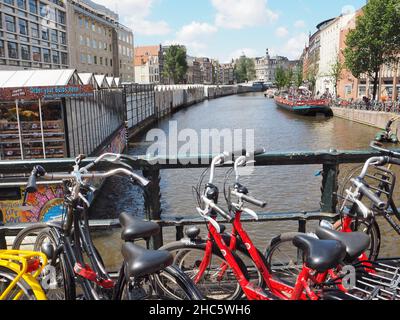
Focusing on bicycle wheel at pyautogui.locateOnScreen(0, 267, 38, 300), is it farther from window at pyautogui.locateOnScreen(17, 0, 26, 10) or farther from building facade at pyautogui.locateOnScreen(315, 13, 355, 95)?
building facade at pyautogui.locateOnScreen(315, 13, 355, 95)

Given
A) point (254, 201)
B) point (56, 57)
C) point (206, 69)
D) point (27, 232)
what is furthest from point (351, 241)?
point (206, 69)

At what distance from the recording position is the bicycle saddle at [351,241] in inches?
104

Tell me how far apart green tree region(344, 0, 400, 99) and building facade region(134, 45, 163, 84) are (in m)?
75.6

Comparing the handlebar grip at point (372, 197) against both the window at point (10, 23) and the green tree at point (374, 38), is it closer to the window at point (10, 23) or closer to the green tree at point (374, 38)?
the green tree at point (374, 38)

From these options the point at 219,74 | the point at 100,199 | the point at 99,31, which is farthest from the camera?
the point at 219,74

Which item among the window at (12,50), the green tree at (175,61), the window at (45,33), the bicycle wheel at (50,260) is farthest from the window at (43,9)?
the bicycle wheel at (50,260)

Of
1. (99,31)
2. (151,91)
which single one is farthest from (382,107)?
(99,31)

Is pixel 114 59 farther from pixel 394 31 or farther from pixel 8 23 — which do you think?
pixel 394 31

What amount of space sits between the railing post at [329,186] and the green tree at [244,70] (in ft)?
605

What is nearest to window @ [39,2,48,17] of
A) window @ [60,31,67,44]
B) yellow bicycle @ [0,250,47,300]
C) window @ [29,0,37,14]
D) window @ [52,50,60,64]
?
window @ [29,0,37,14]

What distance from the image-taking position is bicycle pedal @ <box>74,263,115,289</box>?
9.28 ft

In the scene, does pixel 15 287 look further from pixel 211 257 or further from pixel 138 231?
pixel 211 257
